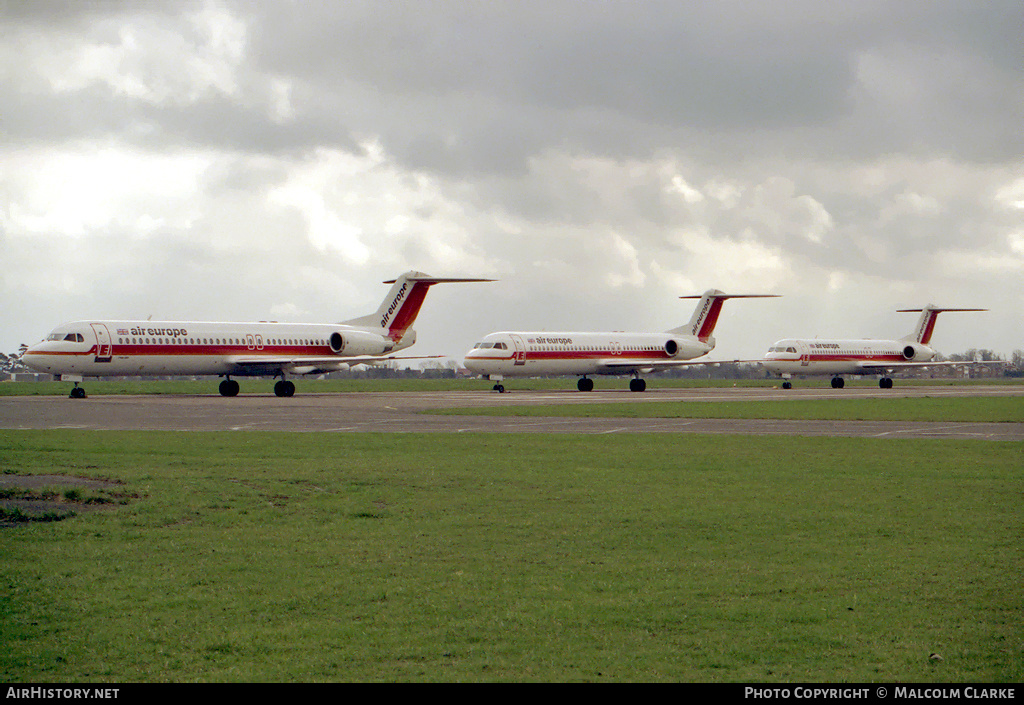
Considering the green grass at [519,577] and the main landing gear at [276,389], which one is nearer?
the green grass at [519,577]

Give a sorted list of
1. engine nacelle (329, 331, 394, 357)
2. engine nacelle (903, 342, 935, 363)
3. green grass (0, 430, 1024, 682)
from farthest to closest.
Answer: engine nacelle (903, 342, 935, 363)
engine nacelle (329, 331, 394, 357)
green grass (0, 430, 1024, 682)

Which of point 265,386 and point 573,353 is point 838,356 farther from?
point 265,386

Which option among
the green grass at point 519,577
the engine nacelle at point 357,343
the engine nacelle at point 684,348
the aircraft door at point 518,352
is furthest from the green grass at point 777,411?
the engine nacelle at point 684,348

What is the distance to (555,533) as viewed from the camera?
35.4ft

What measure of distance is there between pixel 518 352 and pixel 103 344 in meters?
25.7

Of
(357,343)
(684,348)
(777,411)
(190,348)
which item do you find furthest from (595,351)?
(777,411)

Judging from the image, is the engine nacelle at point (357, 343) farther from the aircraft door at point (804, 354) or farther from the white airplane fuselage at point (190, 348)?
the aircraft door at point (804, 354)

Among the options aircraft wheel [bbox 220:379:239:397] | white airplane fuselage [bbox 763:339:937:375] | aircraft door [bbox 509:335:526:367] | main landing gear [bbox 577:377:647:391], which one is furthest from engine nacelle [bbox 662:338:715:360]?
aircraft wheel [bbox 220:379:239:397]

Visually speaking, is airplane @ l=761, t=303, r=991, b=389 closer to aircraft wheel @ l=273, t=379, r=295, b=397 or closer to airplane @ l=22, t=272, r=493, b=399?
airplane @ l=22, t=272, r=493, b=399

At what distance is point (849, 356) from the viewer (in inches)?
3374

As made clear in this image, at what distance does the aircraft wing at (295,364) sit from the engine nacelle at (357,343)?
222 centimetres

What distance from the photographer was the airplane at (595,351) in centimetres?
6384

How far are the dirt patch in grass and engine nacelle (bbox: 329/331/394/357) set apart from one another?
4540 cm

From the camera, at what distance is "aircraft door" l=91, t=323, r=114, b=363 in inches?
1882
